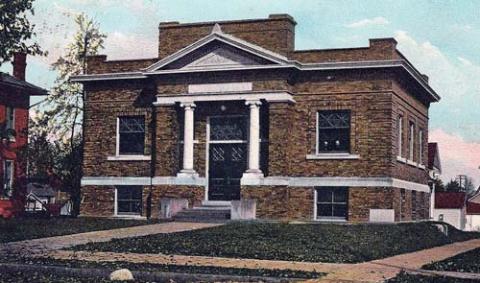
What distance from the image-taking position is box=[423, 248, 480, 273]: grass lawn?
1628 centimetres

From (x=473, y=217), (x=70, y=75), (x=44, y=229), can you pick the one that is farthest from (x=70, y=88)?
(x=473, y=217)

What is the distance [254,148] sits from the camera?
32.9 m

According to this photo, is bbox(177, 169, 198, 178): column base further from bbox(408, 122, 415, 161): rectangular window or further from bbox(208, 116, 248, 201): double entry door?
bbox(408, 122, 415, 161): rectangular window

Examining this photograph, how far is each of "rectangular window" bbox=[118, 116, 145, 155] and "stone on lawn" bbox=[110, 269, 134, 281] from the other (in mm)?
22648

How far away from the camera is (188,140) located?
3400 centimetres

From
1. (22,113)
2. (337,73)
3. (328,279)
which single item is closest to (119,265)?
(328,279)

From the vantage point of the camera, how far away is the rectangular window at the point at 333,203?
33.2 metres

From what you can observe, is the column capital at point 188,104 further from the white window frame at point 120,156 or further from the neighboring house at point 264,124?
the white window frame at point 120,156

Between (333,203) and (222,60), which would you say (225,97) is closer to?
(222,60)

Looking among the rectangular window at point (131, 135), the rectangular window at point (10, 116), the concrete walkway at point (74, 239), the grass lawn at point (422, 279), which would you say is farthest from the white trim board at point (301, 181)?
the grass lawn at point (422, 279)

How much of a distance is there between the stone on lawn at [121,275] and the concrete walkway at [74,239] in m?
4.49

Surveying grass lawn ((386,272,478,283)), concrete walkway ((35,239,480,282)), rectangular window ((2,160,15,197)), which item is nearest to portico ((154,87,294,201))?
rectangular window ((2,160,15,197))

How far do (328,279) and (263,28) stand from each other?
2172 cm

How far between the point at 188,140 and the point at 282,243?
1425cm
